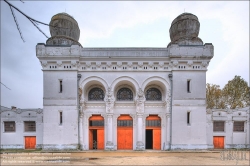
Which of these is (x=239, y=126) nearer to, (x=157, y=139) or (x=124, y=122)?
(x=157, y=139)

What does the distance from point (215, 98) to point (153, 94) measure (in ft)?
55.5

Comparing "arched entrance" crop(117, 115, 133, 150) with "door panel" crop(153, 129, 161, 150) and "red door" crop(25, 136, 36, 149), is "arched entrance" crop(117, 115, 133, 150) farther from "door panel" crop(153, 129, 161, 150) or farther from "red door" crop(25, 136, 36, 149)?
"red door" crop(25, 136, 36, 149)

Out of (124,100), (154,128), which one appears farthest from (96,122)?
(154,128)

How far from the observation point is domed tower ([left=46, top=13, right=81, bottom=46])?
18344mm

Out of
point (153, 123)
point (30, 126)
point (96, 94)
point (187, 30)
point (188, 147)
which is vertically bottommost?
point (188, 147)

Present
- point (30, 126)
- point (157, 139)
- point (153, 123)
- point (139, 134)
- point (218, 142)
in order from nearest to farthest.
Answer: point (139, 134)
point (157, 139)
point (153, 123)
point (218, 142)
point (30, 126)

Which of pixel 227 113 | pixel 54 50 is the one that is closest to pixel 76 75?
pixel 54 50

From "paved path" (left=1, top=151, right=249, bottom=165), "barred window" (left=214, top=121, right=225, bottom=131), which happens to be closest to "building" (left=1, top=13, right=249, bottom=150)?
"barred window" (left=214, top=121, right=225, bottom=131)

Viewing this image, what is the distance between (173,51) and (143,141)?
28.3ft

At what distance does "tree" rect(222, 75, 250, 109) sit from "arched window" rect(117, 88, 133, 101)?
18.2 m

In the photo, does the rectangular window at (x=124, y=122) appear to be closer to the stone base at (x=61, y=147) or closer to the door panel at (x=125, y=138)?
the door panel at (x=125, y=138)

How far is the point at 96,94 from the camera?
18109 millimetres

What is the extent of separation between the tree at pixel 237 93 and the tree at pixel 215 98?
40.5 inches

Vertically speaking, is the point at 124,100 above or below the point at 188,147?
above
